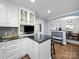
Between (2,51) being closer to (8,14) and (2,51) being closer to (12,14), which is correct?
(8,14)

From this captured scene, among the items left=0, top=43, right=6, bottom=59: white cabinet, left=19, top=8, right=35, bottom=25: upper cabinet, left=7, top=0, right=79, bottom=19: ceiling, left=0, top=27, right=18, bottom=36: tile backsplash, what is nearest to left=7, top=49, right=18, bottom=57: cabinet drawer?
→ left=0, top=43, right=6, bottom=59: white cabinet

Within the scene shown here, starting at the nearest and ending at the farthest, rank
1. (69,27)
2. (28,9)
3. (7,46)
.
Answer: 1. (7,46)
2. (28,9)
3. (69,27)

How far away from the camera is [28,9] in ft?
14.3

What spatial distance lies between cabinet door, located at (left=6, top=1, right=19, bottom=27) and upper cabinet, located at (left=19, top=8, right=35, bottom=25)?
335 mm

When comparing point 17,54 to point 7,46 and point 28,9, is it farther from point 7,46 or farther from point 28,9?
point 28,9

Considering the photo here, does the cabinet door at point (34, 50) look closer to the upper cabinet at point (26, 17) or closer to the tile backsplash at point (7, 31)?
the tile backsplash at point (7, 31)

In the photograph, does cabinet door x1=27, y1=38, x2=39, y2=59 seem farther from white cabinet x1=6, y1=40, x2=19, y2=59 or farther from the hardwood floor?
the hardwood floor

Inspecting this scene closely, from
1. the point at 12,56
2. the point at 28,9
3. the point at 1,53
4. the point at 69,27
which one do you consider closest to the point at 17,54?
the point at 12,56

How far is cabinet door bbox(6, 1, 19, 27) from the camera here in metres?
3.14

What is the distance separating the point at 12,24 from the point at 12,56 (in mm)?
1234

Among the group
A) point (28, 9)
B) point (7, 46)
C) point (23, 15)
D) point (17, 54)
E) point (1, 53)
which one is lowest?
point (17, 54)

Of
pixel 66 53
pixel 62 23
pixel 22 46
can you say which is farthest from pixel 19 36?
pixel 62 23

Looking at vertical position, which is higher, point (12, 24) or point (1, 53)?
point (12, 24)

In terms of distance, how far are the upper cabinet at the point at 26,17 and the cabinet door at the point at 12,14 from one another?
33 centimetres
